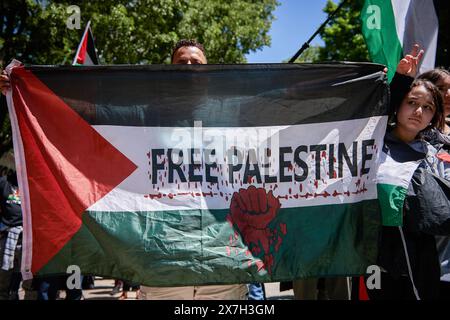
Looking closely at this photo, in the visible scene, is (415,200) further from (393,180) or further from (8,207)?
(8,207)

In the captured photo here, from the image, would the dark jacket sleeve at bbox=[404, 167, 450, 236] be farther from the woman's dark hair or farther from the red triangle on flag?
the red triangle on flag

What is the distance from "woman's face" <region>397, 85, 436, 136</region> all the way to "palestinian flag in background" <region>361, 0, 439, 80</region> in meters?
1.06

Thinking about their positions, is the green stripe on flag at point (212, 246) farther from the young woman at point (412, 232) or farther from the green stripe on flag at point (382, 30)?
the green stripe on flag at point (382, 30)

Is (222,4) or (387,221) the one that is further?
(222,4)

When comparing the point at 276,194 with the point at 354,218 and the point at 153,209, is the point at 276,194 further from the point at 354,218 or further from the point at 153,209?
the point at 153,209

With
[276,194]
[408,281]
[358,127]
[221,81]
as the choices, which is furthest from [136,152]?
[408,281]

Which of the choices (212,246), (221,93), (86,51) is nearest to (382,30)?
(221,93)

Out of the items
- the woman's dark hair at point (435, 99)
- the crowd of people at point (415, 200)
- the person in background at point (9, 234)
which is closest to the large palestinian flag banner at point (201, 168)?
the crowd of people at point (415, 200)

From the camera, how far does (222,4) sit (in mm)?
14523

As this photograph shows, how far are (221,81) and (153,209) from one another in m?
0.90

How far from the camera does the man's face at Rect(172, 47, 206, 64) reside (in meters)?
3.59

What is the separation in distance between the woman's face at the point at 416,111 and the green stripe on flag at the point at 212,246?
1.72 feet

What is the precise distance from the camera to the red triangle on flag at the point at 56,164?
302 centimetres

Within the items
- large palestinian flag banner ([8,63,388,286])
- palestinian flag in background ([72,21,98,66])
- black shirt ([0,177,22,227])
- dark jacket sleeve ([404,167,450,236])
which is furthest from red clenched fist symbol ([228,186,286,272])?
palestinian flag in background ([72,21,98,66])
